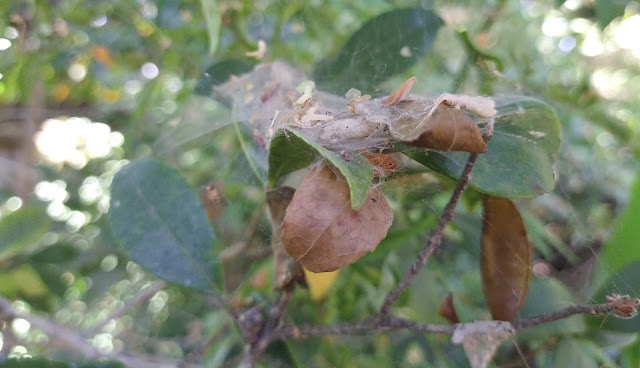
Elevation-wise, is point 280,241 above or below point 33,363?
above

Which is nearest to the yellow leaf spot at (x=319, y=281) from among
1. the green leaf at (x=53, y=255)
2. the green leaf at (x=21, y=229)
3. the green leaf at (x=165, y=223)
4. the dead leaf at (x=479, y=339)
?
the green leaf at (x=165, y=223)

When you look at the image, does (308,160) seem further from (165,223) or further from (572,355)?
(572,355)

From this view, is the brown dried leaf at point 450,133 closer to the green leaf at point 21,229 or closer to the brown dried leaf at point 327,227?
the brown dried leaf at point 327,227

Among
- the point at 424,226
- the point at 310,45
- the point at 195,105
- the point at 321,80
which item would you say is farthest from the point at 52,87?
the point at 424,226

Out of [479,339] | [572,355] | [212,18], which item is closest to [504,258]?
[479,339]

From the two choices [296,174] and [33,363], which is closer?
[296,174]

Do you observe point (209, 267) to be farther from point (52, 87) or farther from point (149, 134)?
point (52, 87)

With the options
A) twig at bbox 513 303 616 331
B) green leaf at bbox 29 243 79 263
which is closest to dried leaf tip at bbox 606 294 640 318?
twig at bbox 513 303 616 331
